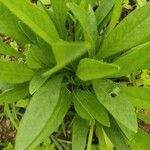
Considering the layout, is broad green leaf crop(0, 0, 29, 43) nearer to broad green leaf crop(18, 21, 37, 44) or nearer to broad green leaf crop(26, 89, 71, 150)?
broad green leaf crop(18, 21, 37, 44)

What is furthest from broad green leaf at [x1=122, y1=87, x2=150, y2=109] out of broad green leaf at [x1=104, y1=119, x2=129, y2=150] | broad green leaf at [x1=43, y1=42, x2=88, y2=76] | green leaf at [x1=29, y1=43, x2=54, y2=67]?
broad green leaf at [x1=43, y1=42, x2=88, y2=76]

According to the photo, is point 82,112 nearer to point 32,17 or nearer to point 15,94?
point 15,94

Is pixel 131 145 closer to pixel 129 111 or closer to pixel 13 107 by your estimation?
pixel 129 111

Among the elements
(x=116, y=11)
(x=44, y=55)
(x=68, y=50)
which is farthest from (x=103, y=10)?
(x=68, y=50)

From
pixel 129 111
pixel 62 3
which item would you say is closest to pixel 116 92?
pixel 129 111

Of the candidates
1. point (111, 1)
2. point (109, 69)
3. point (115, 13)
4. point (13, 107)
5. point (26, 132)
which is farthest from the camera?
point (13, 107)

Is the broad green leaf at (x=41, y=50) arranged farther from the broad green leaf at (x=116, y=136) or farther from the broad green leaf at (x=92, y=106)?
the broad green leaf at (x=116, y=136)

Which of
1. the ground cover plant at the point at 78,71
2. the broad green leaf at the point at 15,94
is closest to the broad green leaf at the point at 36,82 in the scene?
the ground cover plant at the point at 78,71
